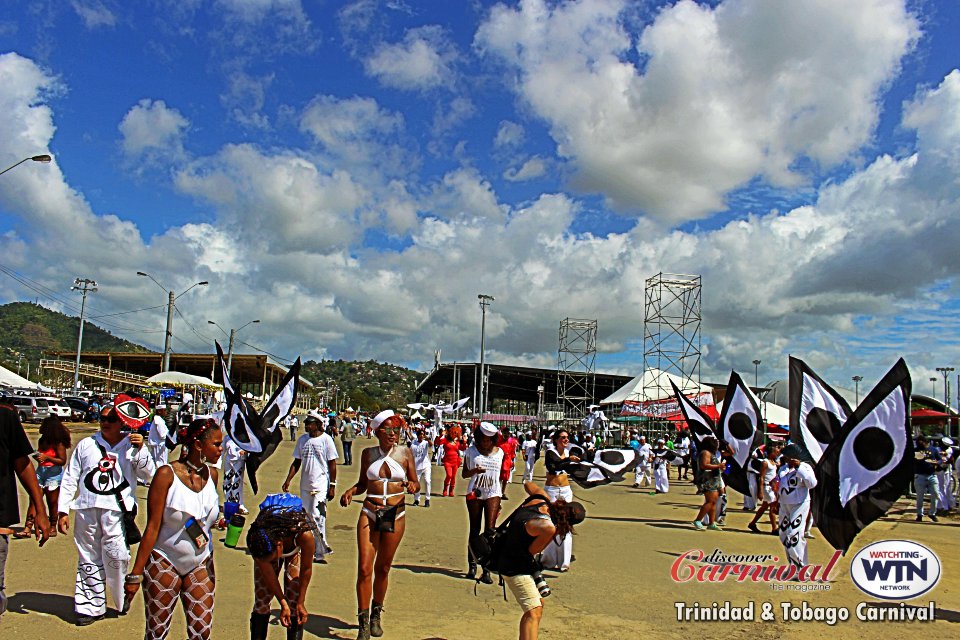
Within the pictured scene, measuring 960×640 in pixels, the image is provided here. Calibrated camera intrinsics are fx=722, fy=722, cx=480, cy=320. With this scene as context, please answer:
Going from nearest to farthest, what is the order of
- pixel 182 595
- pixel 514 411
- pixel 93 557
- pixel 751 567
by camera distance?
pixel 182 595, pixel 93 557, pixel 751 567, pixel 514 411

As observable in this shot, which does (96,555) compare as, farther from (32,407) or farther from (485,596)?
(32,407)

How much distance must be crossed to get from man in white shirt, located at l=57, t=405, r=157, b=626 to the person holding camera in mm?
3184

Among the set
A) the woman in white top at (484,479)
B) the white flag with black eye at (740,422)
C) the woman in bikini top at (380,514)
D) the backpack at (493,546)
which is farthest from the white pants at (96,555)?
the white flag with black eye at (740,422)

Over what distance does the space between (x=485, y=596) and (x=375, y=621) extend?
5.63ft

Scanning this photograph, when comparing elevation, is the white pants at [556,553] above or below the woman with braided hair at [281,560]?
below

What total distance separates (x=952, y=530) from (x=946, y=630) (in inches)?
335

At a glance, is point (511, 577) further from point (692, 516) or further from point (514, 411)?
point (514, 411)

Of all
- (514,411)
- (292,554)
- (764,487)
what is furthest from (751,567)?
(514,411)

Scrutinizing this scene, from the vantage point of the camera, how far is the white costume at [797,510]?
328 inches

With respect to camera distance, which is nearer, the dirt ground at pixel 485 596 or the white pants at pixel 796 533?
the dirt ground at pixel 485 596

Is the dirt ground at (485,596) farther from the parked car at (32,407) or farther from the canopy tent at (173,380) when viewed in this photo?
the parked car at (32,407)

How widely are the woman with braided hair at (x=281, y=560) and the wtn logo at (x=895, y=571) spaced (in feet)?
20.7

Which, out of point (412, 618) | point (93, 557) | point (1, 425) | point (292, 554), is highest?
point (1, 425)

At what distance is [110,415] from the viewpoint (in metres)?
5.79
